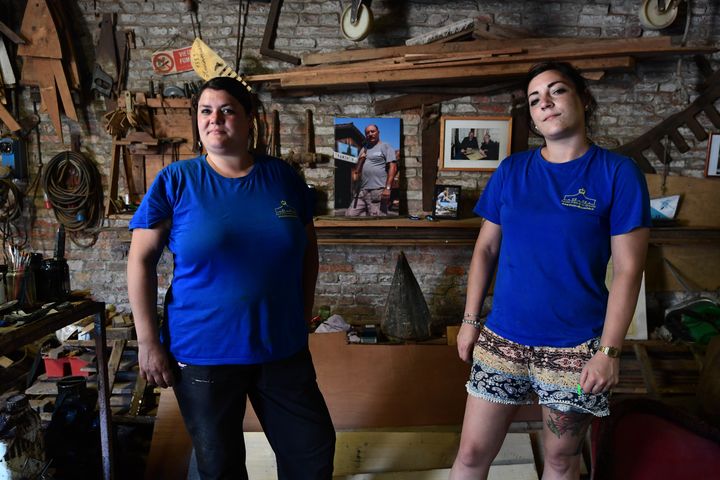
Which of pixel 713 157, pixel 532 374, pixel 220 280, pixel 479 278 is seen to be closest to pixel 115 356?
pixel 220 280

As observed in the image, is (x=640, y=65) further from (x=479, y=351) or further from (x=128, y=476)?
(x=128, y=476)

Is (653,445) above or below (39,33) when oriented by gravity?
below

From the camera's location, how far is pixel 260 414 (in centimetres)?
141

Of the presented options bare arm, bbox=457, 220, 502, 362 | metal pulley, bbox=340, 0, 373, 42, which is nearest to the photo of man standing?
metal pulley, bbox=340, 0, 373, 42

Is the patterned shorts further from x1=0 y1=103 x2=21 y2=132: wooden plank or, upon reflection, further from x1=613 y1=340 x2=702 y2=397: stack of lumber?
x1=0 y1=103 x2=21 y2=132: wooden plank

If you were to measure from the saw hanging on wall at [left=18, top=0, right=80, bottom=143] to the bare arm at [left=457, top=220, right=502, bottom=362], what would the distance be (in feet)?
9.61

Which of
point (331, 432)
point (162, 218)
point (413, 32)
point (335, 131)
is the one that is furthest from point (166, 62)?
point (331, 432)

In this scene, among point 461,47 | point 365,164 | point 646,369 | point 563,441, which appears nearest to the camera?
point 563,441

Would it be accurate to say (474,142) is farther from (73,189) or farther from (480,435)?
(73,189)

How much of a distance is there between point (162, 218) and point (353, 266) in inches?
76.9

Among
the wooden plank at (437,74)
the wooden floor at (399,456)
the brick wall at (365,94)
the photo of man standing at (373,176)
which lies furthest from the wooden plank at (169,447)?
the wooden plank at (437,74)

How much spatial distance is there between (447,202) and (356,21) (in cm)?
128

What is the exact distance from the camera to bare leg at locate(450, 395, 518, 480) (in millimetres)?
1328

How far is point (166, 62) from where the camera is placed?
9.70 ft
